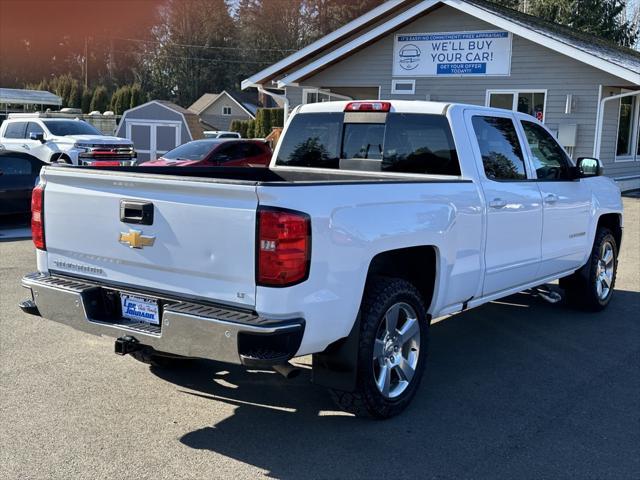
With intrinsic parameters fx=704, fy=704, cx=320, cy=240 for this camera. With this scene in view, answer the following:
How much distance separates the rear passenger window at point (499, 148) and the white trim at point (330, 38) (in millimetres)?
15198

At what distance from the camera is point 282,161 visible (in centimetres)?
616

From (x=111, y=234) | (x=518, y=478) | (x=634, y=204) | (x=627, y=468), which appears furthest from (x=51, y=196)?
(x=634, y=204)

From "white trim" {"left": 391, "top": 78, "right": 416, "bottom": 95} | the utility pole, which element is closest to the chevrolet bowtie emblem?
"white trim" {"left": 391, "top": 78, "right": 416, "bottom": 95}

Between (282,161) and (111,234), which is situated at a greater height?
(282,161)

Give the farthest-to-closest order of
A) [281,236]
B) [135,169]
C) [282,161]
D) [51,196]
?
[282,161], [135,169], [51,196], [281,236]

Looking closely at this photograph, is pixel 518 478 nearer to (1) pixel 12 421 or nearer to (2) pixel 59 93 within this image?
(1) pixel 12 421

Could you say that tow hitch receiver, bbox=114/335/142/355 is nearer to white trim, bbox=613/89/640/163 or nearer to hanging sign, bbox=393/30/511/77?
hanging sign, bbox=393/30/511/77

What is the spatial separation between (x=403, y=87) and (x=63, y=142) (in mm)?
10096

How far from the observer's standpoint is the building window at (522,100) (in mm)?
19234

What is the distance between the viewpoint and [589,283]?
7.14 metres

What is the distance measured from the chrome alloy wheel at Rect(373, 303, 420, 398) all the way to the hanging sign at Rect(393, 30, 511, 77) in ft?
53.7

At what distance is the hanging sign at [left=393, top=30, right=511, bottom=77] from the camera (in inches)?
771

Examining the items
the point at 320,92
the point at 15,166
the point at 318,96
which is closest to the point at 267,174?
the point at 15,166

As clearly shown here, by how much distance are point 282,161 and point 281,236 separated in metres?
2.69
